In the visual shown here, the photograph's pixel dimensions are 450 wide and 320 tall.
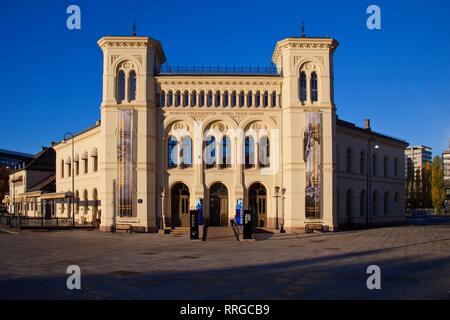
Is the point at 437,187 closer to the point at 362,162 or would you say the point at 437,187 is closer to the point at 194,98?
the point at 362,162

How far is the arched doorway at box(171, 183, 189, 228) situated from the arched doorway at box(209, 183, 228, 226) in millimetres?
1998

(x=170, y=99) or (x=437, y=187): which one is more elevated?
(x=170, y=99)

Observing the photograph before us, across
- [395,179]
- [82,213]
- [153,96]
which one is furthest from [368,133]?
[82,213]

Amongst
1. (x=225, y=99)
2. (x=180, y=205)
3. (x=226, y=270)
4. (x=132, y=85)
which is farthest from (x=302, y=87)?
(x=226, y=270)

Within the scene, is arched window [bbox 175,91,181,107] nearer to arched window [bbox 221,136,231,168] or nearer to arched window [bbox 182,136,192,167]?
arched window [bbox 182,136,192,167]

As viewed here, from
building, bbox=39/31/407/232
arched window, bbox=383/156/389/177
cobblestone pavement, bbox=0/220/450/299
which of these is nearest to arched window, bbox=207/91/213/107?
building, bbox=39/31/407/232

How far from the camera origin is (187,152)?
41.3 metres

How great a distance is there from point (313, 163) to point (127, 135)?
1492 cm

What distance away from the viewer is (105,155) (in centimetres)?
3931

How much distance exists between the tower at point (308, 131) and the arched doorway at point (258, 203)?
219 centimetres

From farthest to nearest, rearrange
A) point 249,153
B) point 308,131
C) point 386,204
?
point 386,204 < point 249,153 < point 308,131

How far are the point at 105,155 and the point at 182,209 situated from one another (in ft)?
25.0

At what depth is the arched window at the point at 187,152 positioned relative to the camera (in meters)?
41.1

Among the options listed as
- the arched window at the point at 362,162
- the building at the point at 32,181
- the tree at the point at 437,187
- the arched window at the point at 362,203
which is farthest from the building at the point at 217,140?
the tree at the point at 437,187
